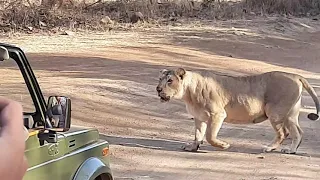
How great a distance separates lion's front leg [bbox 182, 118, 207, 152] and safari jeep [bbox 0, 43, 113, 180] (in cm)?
437

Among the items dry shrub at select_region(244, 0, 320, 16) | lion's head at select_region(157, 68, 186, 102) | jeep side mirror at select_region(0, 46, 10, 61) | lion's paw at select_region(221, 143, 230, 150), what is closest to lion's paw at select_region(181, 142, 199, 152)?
lion's paw at select_region(221, 143, 230, 150)

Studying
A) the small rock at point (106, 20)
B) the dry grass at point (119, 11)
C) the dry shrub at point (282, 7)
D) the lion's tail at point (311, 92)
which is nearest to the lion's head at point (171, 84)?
the lion's tail at point (311, 92)

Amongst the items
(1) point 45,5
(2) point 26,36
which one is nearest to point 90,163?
(2) point 26,36

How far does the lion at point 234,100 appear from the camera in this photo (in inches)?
338

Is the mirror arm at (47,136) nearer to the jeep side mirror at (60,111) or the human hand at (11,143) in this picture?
the jeep side mirror at (60,111)

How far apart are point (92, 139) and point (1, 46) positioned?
1066 millimetres

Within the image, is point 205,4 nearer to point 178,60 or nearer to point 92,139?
point 178,60

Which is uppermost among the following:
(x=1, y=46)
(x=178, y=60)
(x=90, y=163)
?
(x=1, y=46)

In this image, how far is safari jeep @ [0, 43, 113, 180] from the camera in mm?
3365

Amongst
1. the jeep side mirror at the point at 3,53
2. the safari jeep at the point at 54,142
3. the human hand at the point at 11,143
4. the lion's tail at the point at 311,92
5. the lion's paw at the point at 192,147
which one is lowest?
the lion's paw at the point at 192,147

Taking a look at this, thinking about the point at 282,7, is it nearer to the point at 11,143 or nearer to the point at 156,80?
the point at 156,80

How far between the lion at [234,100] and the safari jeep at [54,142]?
426cm

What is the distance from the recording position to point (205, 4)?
103 ft

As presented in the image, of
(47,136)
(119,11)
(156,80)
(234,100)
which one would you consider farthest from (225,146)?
(119,11)
